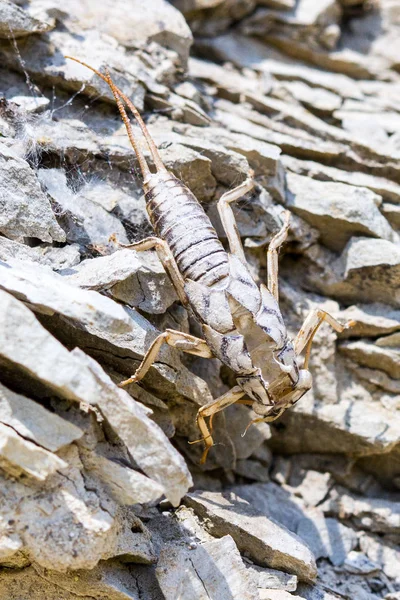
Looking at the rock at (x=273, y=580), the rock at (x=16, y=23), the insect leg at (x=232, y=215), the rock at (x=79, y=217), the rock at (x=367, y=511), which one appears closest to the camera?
the rock at (x=273, y=580)

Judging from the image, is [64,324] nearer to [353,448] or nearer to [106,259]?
[106,259]

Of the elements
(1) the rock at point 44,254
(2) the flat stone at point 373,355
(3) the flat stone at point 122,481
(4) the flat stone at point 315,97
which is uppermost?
(4) the flat stone at point 315,97

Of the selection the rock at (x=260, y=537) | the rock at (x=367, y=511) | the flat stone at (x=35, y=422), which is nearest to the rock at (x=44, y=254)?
the flat stone at (x=35, y=422)

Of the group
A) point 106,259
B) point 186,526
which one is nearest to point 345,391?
point 186,526

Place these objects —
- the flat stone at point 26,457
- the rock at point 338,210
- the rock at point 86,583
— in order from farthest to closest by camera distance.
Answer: the rock at point 338,210 < the rock at point 86,583 < the flat stone at point 26,457

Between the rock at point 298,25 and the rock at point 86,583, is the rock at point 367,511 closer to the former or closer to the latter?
the rock at point 86,583

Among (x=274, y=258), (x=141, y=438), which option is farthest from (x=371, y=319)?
(x=141, y=438)

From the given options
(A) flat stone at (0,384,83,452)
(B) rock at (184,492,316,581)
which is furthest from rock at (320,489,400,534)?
(A) flat stone at (0,384,83,452)
